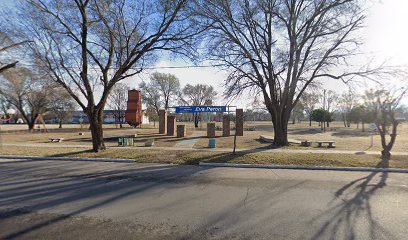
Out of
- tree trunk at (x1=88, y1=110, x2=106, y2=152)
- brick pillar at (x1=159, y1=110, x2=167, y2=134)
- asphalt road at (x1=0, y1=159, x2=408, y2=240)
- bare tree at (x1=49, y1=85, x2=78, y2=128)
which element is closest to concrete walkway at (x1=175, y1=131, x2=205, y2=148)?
tree trunk at (x1=88, y1=110, x2=106, y2=152)

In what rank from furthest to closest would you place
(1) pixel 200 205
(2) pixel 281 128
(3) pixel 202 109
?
(3) pixel 202 109 < (2) pixel 281 128 < (1) pixel 200 205

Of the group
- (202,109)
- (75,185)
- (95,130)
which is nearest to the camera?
(75,185)

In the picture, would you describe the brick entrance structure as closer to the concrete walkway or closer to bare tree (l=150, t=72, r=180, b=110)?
the concrete walkway

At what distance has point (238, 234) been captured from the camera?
3.72m

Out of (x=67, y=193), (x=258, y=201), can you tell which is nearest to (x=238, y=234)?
(x=258, y=201)

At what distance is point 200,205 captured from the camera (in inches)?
197

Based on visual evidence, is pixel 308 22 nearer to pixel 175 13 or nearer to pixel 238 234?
pixel 175 13

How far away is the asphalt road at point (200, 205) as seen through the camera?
3779 mm

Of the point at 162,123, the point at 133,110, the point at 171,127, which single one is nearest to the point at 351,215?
the point at 133,110

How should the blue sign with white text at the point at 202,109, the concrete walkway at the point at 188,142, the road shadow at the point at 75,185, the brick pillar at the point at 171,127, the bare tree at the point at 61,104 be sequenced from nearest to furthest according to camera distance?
the road shadow at the point at 75,185 < the concrete walkway at the point at 188,142 < the blue sign with white text at the point at 202,109 < the brick pillar at the point at 171,127 < the bare tree at the point at 61,104

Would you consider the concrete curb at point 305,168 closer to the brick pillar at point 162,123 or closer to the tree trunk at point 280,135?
the tree trunk at point 280,135

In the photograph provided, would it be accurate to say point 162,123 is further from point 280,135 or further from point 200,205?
point 200,205

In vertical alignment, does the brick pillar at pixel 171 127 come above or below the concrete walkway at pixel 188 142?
above

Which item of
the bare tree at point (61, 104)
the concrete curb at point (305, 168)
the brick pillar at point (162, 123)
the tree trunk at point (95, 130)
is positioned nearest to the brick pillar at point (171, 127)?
the brick pillar at point (162, 123)
